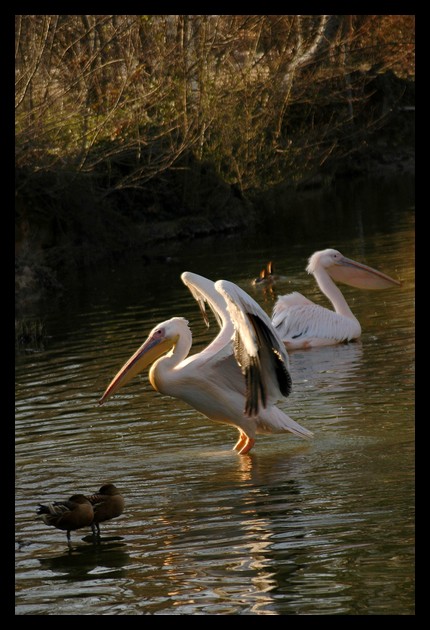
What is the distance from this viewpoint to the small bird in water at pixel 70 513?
16.9 feet

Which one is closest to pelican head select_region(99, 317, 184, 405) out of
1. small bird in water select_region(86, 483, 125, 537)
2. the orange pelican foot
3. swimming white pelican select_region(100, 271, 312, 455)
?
swimming white pelican select_region(100, 271, 312, 455)

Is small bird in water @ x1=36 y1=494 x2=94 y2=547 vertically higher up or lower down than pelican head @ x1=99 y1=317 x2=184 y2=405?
lower down

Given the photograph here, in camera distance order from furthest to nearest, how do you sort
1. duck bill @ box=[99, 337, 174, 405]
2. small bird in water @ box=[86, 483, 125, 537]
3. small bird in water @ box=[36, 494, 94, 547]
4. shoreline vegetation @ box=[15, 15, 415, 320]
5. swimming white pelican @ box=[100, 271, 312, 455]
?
shoreline vegetation @ box=[15, 15, 415, 320]
duck bill @ box=[99, 337, 174, 405]
swimming white pelican @ box=[100, 271, 312, 455]
small bird in water @ box=[86, 483, 125, 537]
small bird in water @ box=[36, 494, 94, 547]

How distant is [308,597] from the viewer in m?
4.23

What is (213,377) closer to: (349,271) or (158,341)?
(158,341)

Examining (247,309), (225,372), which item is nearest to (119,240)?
(225,372)

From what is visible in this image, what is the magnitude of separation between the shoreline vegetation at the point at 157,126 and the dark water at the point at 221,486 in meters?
5.42

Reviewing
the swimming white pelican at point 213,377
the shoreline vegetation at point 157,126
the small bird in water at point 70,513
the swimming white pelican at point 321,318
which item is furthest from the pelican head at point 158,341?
the shoreline vegetation at point 157,126

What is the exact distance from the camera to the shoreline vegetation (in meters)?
16.3

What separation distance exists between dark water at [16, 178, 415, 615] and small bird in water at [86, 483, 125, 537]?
0.29 feet

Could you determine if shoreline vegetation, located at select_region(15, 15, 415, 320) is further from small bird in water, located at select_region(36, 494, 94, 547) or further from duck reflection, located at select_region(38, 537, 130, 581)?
duck reflection, located at select_region(38, 537, 130, 581)

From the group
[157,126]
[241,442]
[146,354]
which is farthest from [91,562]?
[157,126]
